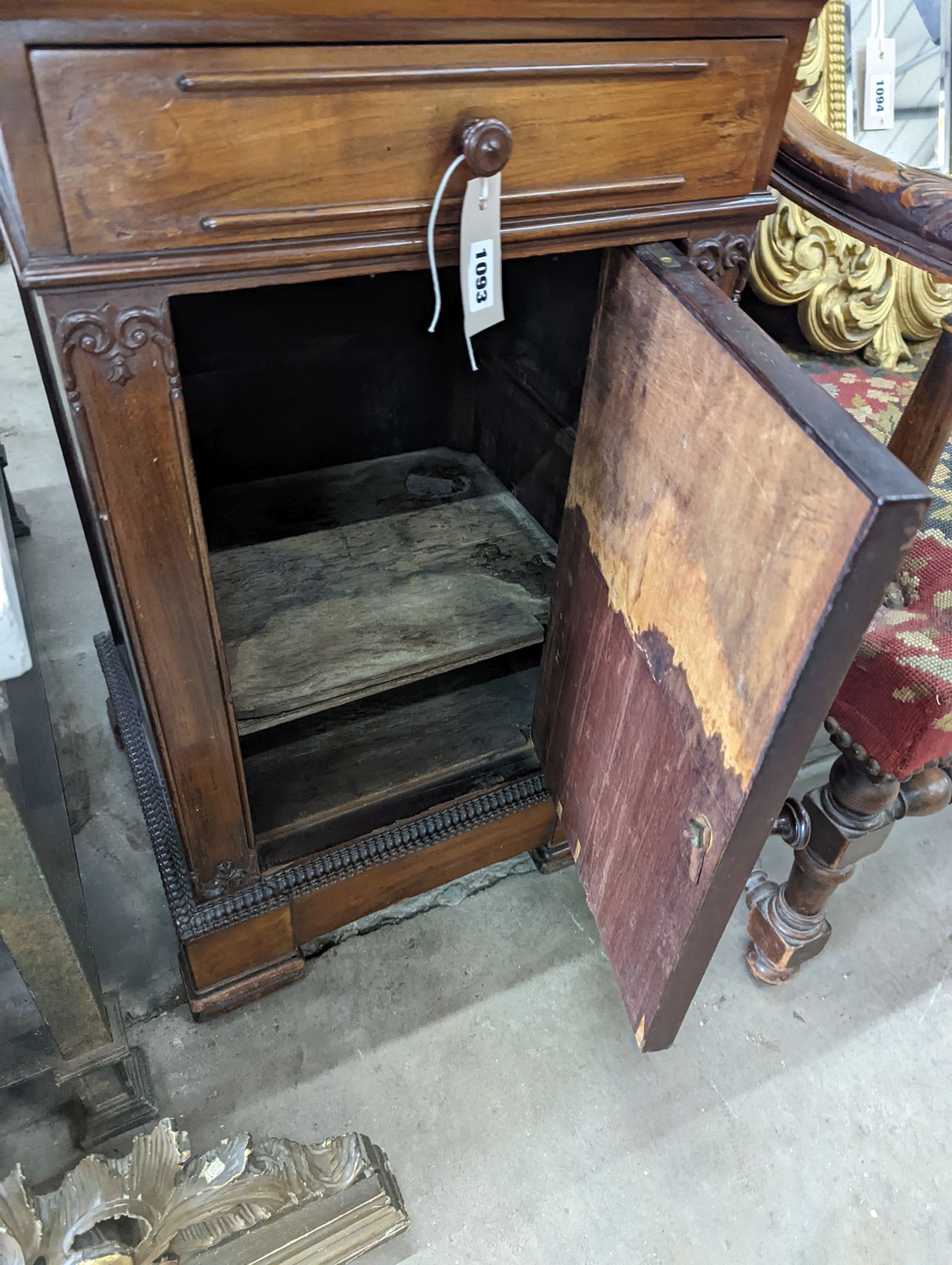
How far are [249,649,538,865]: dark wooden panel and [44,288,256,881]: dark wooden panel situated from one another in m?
0.17

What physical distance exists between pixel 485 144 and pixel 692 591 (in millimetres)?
350

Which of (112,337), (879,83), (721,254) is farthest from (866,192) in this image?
(112,337)

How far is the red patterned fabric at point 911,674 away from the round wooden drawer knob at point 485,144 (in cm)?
54

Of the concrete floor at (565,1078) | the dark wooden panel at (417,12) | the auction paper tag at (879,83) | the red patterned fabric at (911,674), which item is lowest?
the concrete floor at (565,1078)

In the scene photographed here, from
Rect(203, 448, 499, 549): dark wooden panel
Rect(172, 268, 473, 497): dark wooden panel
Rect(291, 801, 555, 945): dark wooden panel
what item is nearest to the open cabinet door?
Rect(291, 801, 555, 945): dark wooden panel

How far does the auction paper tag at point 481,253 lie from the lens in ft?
2.04

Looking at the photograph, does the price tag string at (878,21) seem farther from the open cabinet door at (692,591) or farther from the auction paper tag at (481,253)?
the auction paper tag at (481,253)

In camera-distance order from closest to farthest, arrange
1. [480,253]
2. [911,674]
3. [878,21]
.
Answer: [480,253]
[911,674]
[878,21]

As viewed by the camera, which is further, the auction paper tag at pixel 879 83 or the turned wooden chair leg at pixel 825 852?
the auction paper tag at pixel 879 83

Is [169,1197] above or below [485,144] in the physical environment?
below

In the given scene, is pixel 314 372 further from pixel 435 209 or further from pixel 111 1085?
pixel 111 1085

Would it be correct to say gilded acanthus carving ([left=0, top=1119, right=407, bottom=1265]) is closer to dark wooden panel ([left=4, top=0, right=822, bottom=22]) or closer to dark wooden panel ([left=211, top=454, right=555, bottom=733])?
dark wooden panel ([left=211, top=454, right=555, bottom=733])

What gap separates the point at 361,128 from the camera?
57 centimetres

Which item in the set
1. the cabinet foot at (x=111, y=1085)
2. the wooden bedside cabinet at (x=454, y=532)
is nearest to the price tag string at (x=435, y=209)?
the wooden bedside cabinet at (x=454, y=532)
